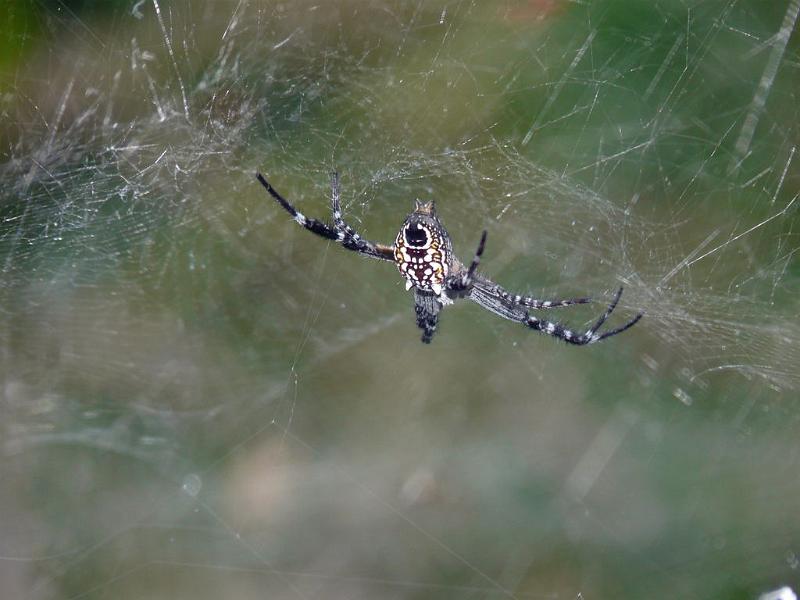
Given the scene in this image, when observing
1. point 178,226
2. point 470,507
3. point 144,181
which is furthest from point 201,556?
point 144,181

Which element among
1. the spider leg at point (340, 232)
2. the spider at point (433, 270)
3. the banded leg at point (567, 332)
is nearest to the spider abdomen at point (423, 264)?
the spider at point (433, 270)

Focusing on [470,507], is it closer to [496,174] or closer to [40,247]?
[496,174]

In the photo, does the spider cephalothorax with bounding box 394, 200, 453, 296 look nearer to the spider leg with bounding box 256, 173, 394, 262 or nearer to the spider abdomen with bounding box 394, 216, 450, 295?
the spider abdomen with bounding box 394, 216, 450, 295

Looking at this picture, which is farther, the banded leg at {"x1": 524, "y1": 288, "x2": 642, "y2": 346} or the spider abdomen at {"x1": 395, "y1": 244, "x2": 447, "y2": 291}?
the banded leg at {"x1": 524, "y1": 288, "x2": 642, "y2": 346}

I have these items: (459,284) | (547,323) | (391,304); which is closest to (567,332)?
(547,323)

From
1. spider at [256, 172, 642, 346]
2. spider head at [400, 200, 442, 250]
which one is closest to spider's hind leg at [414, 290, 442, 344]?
spider at [256, 172, 642, 346]

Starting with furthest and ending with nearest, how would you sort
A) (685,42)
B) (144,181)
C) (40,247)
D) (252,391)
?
(252,391) < (40,247) < (144,181) < (685,42)
